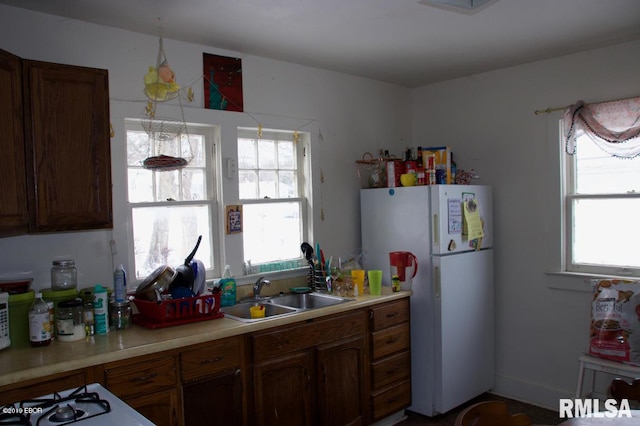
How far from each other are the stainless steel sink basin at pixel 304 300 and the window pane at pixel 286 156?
35.9 inches

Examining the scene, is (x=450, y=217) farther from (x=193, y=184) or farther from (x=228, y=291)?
(x=193, y=184)

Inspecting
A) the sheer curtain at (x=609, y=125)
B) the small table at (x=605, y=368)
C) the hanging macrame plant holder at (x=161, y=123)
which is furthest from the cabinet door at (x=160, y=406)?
the sheer curtain at (x=609, y=125)

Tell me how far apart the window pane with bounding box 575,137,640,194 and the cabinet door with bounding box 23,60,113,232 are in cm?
305

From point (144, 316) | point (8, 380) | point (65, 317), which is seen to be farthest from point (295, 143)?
point (8, 380)

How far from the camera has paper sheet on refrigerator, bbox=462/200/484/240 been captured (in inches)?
140

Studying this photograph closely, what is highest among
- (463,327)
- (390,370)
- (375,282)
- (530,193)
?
(530,193)

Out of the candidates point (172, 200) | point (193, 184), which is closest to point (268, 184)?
point (193, 184)

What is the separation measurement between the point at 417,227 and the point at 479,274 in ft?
2.14

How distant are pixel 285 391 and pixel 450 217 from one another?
1.59 m

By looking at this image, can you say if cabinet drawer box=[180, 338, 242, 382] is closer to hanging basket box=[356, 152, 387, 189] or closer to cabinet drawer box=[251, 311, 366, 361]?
cabinet drawer box=[251, 311, 366, 361]

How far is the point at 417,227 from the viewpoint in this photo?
3.46m

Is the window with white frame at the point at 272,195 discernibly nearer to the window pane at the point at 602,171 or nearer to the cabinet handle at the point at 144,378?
the cabinet handle at the point at 144,378

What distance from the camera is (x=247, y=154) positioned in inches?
133

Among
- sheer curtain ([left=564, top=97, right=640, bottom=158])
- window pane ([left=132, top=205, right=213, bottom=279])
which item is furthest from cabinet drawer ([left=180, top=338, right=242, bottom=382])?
sheer curtain ([left=564, top=97, right=640, bottom=158])
